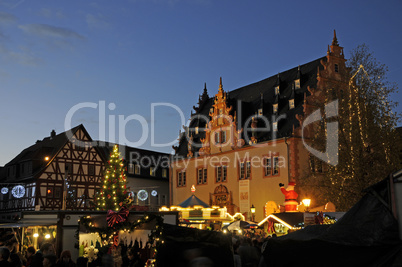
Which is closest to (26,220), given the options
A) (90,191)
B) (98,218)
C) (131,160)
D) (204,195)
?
(98,218)

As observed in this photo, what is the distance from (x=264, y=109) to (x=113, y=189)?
16.7m

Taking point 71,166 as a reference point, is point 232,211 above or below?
below

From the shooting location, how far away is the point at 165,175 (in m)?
62.7

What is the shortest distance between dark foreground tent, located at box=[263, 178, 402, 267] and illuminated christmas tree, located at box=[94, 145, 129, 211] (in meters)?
24.6

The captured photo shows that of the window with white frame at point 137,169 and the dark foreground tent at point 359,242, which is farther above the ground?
the window with white frame at point 137,169

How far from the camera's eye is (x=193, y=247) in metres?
8.66

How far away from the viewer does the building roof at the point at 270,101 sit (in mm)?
41500

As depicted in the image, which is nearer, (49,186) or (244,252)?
(244,252)

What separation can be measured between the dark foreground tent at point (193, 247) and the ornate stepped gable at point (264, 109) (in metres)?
31.1

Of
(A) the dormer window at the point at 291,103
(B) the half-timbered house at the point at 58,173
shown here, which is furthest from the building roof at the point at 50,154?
(A) the dormer window at the point at 291,103

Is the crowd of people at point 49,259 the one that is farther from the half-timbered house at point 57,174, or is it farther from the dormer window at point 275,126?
the half-timbered house at point 57,174

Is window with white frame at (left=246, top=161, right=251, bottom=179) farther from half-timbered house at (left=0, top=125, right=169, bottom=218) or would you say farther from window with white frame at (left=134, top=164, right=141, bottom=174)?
window with white frame at (left=134, top=164, right=141, bottom=174)

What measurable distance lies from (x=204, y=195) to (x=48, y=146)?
689 inches

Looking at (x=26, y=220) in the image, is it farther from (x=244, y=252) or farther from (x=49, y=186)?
(x=49, y=186)
